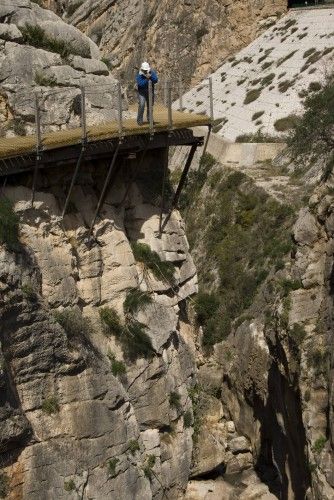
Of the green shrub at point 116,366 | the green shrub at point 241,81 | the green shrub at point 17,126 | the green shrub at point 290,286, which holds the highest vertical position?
the green shrub at point 241,81

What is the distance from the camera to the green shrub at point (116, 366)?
26.6 meters

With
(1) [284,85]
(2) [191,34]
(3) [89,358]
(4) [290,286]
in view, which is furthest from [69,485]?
(2) [191,34]

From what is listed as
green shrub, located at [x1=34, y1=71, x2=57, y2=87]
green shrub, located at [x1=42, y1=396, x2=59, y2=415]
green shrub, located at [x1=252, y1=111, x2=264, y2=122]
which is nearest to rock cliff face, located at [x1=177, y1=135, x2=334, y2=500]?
green shrub, located at [x1=252, y1=111, x2=264, y2=122]

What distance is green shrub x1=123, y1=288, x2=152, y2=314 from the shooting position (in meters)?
27.6

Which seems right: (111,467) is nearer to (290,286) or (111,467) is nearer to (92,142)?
(290,286)

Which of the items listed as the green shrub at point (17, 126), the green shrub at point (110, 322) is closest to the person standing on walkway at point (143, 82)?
the green shrub at point (17, 126)

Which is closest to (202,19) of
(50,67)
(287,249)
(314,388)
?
(287,249)

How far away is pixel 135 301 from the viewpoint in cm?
2769

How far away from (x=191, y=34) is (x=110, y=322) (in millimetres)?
39344

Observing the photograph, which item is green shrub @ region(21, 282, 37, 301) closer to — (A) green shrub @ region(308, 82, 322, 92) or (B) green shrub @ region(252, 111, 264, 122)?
(A) green shrub @ region(308, 82, 322, 92)

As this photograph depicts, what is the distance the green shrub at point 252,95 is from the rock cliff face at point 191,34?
20.6 feet

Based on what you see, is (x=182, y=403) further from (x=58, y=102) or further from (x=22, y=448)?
(x=58, y=102)

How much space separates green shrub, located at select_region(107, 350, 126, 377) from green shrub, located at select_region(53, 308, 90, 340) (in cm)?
118

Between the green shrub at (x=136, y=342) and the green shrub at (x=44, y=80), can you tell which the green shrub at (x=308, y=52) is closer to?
the green shrub at (x=44, y=80)
